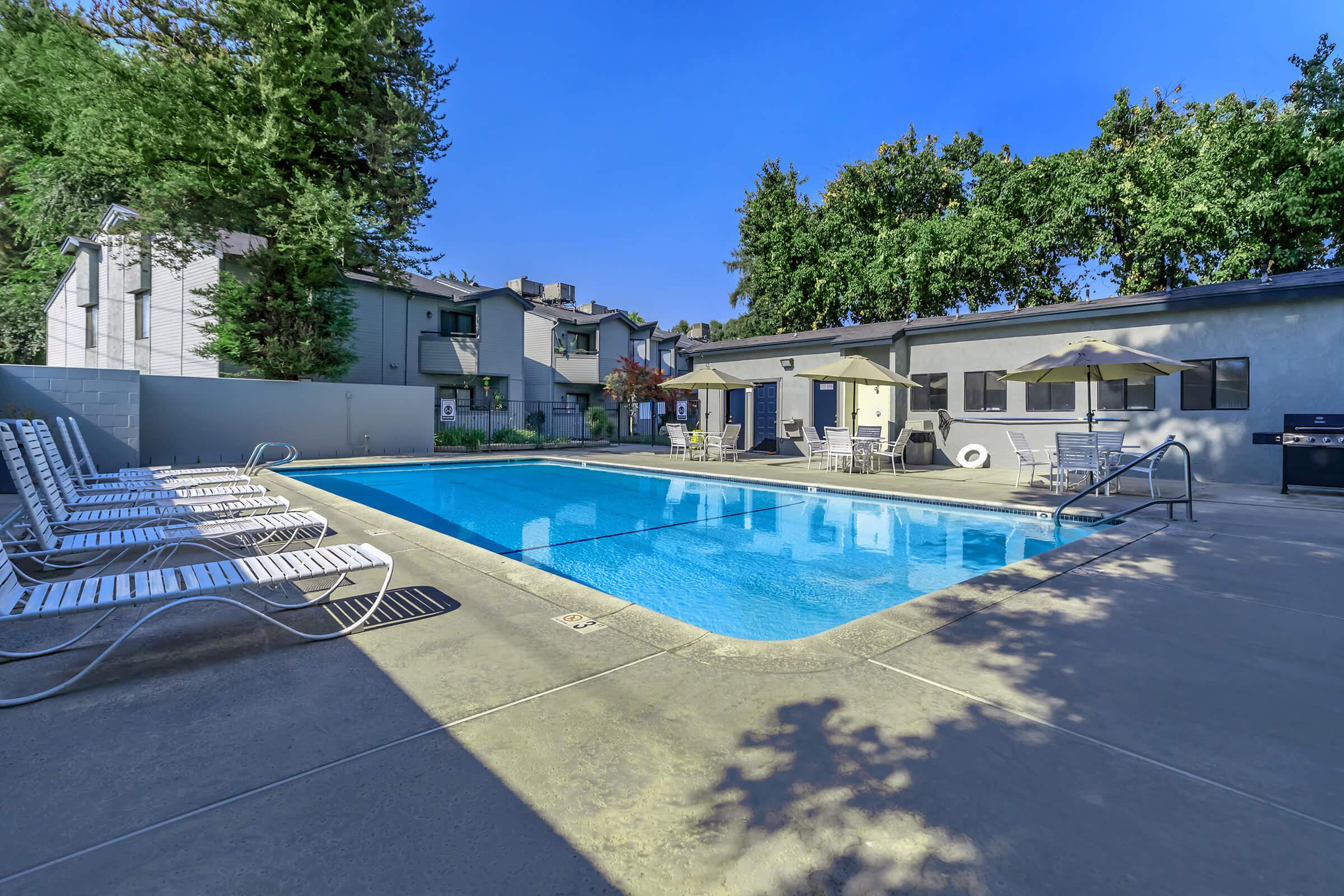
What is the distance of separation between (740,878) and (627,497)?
9.24m

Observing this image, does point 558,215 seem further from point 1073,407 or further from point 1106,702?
point 1106,702

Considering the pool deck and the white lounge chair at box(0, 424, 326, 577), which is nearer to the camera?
the pool deck

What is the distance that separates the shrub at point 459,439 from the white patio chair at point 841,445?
10.7 metres

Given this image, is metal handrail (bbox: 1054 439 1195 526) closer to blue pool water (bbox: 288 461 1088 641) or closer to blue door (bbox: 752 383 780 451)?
blue pool water (bbox: 288 461 1088 641)

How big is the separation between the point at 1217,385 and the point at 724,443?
9.50 m

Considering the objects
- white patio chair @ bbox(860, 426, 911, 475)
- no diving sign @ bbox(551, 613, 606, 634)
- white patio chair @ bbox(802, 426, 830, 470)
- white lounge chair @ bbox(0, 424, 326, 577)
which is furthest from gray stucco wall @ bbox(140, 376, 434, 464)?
no diving sign @ bbox(551, 613, 606, 634)

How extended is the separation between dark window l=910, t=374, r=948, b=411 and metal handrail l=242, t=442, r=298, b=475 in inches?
553

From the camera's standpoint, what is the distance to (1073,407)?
12789 mm

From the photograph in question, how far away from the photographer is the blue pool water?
17.4 ft

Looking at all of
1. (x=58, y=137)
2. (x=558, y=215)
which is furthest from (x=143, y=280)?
(x=558, y=215)

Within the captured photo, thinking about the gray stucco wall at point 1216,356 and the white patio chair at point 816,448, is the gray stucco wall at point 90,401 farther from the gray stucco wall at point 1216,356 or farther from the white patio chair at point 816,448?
the gray stucco wall at point 1216,356

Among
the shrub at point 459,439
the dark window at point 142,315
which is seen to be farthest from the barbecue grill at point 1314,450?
the dark window at point 142,315

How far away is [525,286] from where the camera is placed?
36.7 metres

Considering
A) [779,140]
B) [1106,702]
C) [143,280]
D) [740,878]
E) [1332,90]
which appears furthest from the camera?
[779,140]
